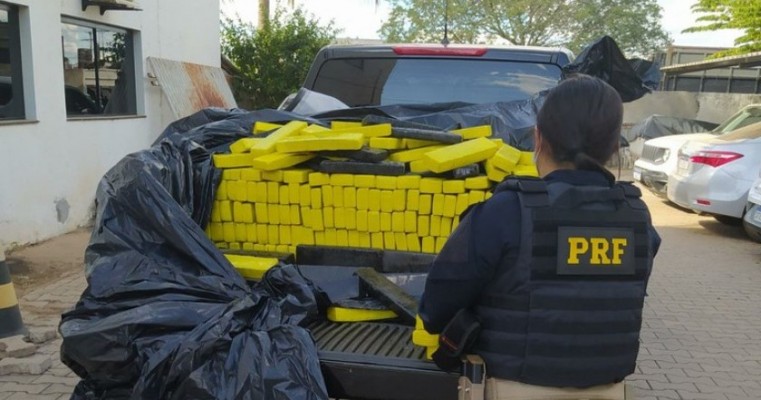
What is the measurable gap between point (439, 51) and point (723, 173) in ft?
21.5

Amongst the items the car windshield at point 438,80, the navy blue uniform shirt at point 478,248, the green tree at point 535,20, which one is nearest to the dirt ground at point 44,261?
the car windshield at point 438,80

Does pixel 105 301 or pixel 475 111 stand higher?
pixel 475 111

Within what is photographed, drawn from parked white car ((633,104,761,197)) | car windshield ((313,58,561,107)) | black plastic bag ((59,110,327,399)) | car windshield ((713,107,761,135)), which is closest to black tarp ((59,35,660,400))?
black plastic bag ((59,110,327,399))

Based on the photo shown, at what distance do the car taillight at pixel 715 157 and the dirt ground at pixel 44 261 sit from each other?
26.3 feet

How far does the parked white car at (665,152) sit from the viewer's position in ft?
35.7

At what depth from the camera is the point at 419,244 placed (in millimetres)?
2764

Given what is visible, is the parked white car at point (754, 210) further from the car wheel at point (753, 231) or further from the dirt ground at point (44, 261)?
the dirt ground at point (44, 261)

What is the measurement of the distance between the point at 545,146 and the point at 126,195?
1.75 m

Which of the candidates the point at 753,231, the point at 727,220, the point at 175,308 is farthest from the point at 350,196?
the point at 727,220

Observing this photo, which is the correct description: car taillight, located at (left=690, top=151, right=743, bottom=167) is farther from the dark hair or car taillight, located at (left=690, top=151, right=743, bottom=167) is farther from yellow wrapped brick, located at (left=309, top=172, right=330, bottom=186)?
the dark hair

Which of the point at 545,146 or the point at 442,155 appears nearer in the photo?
the point at 545,146

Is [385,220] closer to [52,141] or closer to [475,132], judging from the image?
[475,132]

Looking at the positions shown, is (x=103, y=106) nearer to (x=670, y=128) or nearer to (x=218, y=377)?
(x=218, y=377)

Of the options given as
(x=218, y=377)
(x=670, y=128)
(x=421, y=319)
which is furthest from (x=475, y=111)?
(x=670, y=128)
